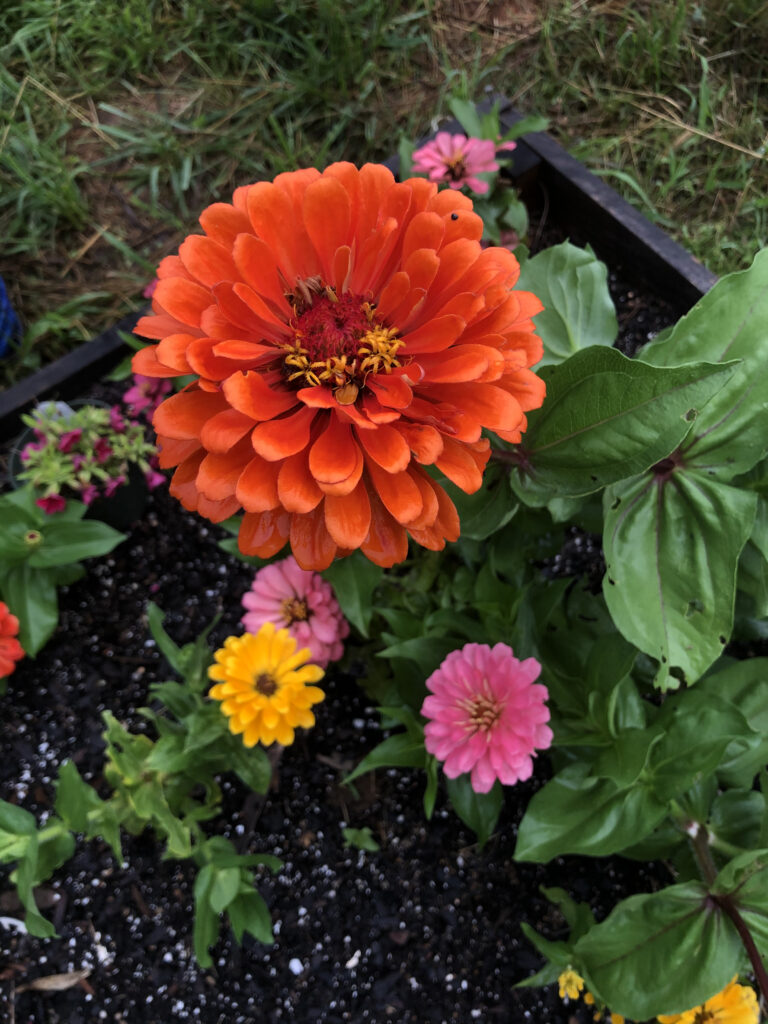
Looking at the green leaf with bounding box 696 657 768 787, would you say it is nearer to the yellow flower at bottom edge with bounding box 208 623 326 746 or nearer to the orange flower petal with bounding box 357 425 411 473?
the yellow flower at bottom edge with bounding box 208 623 326 746

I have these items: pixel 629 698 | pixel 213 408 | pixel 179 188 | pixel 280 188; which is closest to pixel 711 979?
pixel 629 698

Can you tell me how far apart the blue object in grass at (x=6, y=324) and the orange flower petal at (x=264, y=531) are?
4.63 ft

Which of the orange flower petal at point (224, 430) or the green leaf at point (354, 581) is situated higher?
the orange flower petal at point (224, 430)

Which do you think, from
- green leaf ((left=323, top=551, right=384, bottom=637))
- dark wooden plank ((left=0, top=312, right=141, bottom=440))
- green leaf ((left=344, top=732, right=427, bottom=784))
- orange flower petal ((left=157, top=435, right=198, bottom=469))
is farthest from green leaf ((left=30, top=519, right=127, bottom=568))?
orange flower petal ((left=157, top=435, right=198, bottom=469))

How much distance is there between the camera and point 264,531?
82cm

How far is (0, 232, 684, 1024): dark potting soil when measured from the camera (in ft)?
4.67

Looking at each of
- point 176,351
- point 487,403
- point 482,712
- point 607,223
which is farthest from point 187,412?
point 607,223

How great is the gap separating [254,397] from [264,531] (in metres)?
0.15

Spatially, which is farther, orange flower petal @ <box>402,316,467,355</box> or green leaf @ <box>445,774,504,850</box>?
green leaf @ <box>445,774,504,850</box>

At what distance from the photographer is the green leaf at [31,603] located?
5.26 ft

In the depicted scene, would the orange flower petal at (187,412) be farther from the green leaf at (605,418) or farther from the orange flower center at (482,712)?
the orange flower center at (482,712)

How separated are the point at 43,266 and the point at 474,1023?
6.50 feet

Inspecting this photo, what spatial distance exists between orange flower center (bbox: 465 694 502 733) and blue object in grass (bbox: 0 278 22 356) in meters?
1.47

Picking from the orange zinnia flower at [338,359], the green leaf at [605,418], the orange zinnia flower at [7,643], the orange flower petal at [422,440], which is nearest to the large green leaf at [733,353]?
the green leaf at [605,418]
